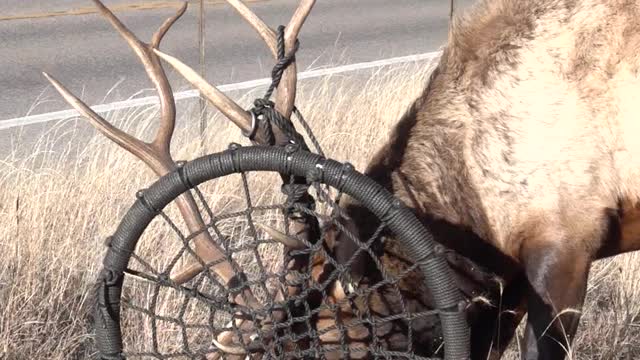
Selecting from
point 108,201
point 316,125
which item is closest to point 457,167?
point 108,201

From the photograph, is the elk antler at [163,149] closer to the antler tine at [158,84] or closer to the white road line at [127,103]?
the antler tine at [158,84]

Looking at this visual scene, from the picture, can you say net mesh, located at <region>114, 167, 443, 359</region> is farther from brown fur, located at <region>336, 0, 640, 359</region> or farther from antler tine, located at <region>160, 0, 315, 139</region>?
brown fur, located at <region>336, 0, 640, 359</region>

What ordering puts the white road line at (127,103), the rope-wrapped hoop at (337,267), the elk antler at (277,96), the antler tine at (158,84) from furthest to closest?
the white road line at (127,103)
the antler tine at (158,84)
the elk antler at (277,96)
the rope-wrapped hoop at (337,267)

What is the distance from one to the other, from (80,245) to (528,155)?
2274 millimetres

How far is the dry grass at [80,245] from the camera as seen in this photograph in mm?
5031

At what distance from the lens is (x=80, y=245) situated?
Result: 5.63 meters

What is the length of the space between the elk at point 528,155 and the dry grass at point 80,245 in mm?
1051

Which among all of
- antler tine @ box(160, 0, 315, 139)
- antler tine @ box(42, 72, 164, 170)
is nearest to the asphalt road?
antler tine @ box(42, 72, 164, 170)

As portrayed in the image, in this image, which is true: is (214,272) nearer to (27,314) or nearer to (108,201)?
(27,314)

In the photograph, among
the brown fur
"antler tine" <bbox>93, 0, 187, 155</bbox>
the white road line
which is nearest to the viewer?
"antler tine" <bbox>93, 0, 187, 155</bbox>

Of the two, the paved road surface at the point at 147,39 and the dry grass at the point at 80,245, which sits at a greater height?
the paved road surface at the point at 147,39

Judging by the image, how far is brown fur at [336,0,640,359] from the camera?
427 cm

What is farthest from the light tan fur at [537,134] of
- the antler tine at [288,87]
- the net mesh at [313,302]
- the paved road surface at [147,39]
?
the paved road surface at [147,39]

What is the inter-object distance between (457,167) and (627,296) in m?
1.80
